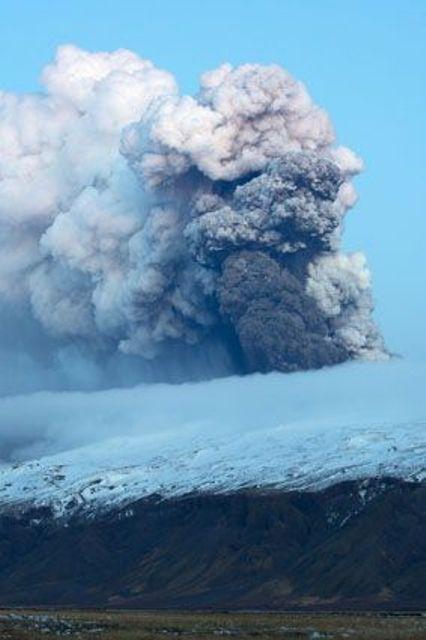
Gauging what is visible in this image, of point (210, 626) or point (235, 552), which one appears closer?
point (210, 626)

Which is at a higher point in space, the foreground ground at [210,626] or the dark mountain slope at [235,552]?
the dark mountain slope at [235,552]

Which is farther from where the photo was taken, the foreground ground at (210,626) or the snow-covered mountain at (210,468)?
the snow-covered mountain at (210,468)

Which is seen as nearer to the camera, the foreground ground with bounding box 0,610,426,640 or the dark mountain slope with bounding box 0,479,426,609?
the foreground ground with bounding box 0,610,426,640

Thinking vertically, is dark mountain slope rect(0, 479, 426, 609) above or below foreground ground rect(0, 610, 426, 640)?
above

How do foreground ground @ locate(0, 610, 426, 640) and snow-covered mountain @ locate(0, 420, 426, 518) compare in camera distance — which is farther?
snow-covered mountain @ locate(0, 420, 426, 518)
